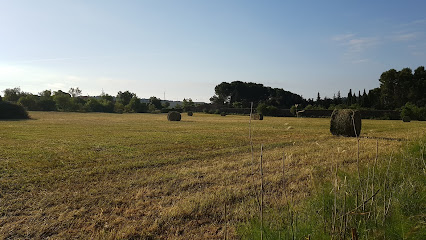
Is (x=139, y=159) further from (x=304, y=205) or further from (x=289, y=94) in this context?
(x=289, y=94)

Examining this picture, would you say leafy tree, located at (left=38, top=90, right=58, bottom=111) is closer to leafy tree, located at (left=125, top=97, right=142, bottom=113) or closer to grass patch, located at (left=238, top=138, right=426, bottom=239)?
leafy tree, located at (left=125, top=97, right=142, bottom=113)

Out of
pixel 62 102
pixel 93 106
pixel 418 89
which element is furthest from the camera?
pixel 93 106

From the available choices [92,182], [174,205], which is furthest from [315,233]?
[92,182]

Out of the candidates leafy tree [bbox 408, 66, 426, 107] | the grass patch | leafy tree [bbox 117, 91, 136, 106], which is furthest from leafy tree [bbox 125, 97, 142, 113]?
the grass patch

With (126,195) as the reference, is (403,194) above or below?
above

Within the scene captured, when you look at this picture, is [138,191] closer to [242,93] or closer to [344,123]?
[344,123]

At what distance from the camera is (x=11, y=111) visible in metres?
43.4

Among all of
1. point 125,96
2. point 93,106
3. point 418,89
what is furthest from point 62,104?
point 418,89

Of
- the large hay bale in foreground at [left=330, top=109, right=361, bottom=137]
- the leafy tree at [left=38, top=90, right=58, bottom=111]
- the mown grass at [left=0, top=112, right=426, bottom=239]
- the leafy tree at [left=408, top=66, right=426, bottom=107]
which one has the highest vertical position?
the leafy tree at [left=408, top=66, right=426, bottom=107]

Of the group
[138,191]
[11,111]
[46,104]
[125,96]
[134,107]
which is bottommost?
[138,191]

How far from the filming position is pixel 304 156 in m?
10.6

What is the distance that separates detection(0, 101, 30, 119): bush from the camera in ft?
140

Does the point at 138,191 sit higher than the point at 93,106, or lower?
lower

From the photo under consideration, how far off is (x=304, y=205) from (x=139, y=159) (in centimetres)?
727
